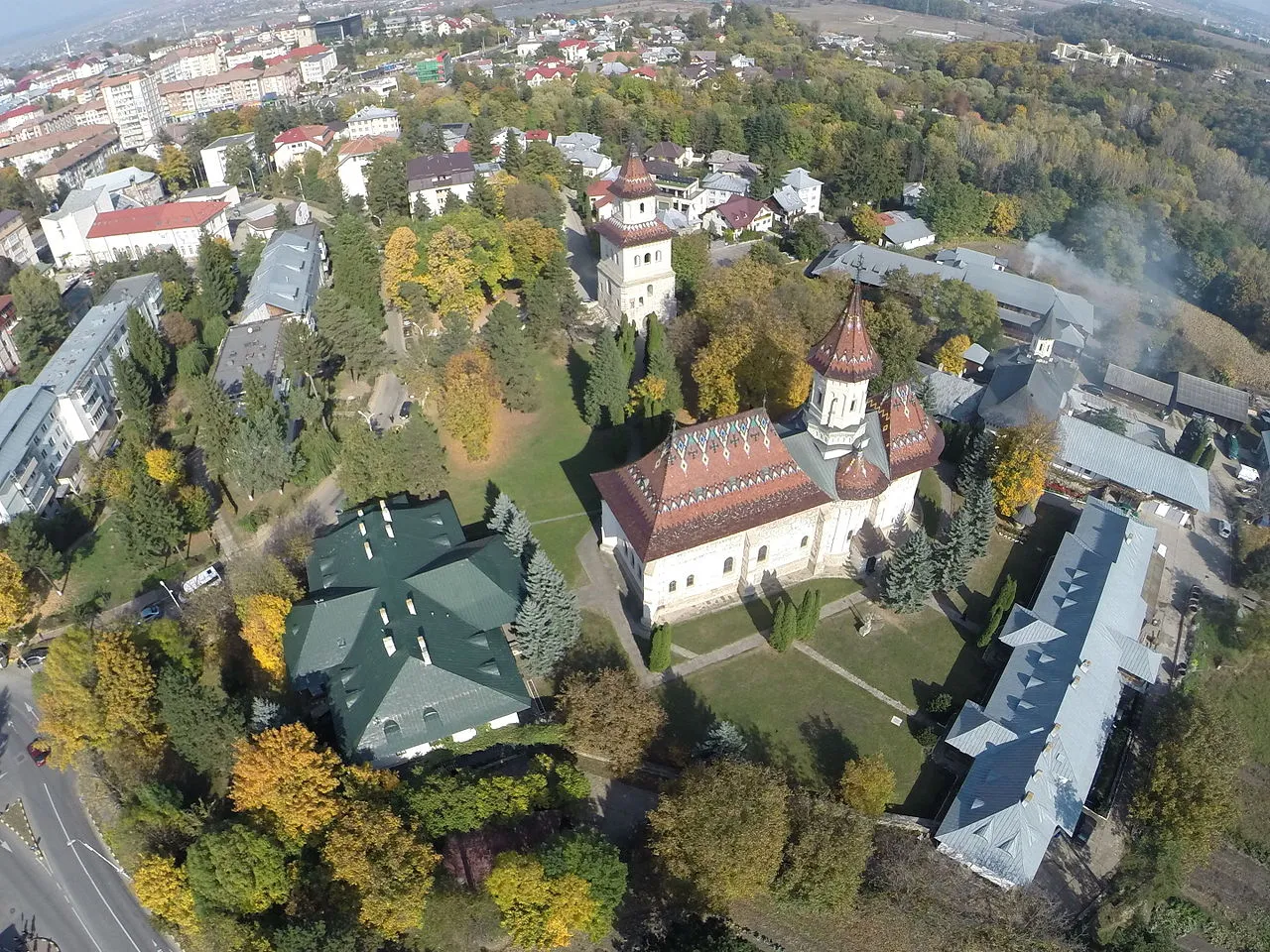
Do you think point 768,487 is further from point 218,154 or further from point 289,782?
point 218,154

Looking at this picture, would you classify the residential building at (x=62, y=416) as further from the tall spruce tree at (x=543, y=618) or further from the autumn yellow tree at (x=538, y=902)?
the autumn yellow tree at (x=538, y=902)

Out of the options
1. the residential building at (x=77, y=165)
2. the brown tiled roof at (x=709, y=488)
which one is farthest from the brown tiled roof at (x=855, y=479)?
the residential building at (x=77, y=165)

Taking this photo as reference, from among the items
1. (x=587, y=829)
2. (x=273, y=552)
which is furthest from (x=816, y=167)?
(x=587, y=829)

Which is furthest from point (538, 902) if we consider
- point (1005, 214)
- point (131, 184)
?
point (131, 184)

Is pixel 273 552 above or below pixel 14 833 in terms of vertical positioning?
above

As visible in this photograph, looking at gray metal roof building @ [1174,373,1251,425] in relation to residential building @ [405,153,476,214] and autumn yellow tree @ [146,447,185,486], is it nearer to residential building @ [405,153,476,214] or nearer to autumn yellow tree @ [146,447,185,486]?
residential building @ [405,153,476,214]

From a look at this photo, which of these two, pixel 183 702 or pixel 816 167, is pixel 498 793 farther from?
pixel 816 167
